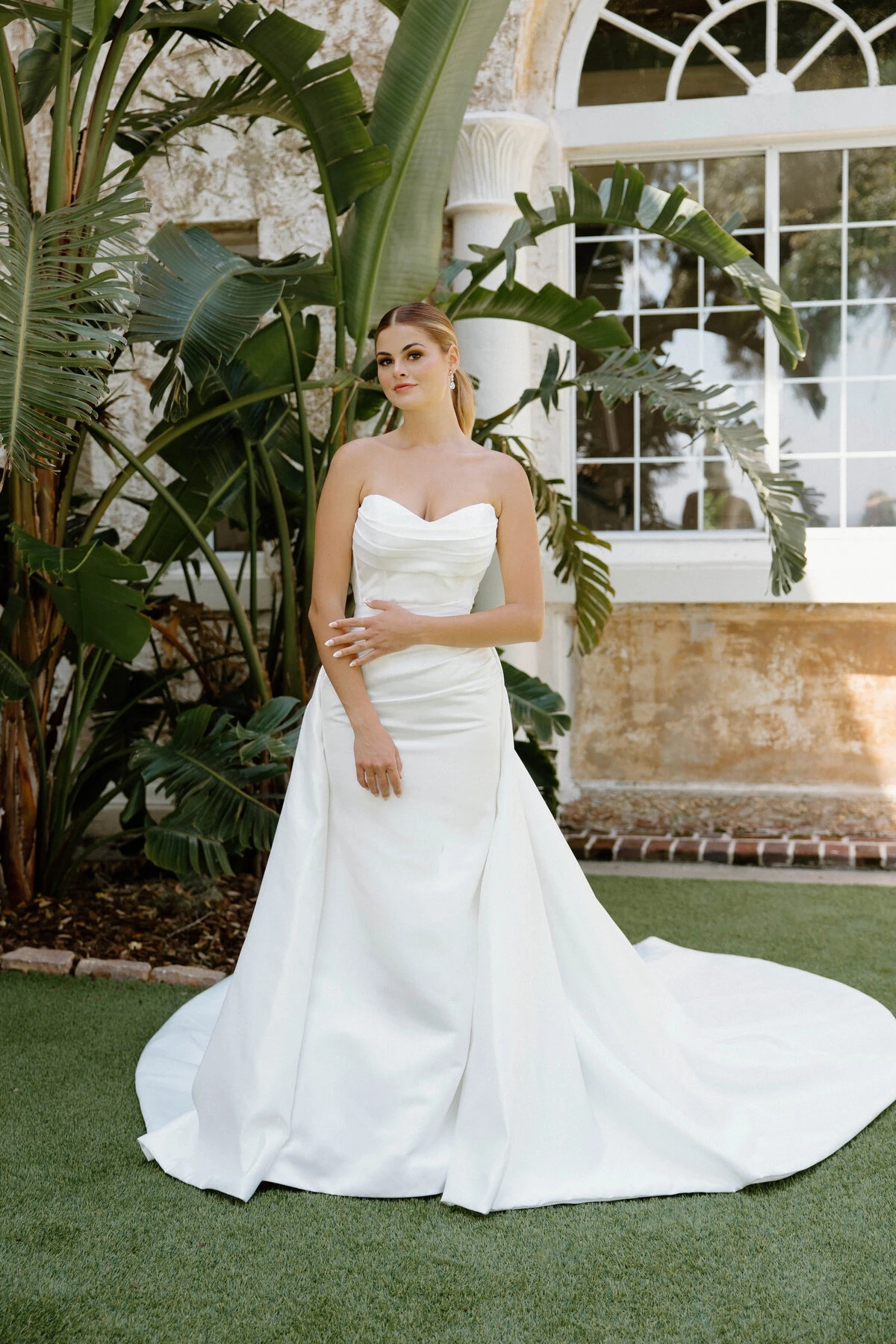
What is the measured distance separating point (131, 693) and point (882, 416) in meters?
4.04

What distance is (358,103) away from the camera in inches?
156

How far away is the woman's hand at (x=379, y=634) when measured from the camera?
9.08 ft

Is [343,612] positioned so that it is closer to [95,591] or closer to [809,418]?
[95,591]

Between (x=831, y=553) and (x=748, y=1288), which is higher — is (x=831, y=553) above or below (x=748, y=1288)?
above

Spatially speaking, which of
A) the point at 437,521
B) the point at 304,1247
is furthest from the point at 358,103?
the point at 304,1247

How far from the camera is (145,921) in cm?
461

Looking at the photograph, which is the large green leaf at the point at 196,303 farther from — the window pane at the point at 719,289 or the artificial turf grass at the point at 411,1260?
the window pane at the point at 719,289

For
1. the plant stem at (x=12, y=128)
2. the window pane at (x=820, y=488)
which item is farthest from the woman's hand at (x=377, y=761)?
the window pane at (x=820, y=488)

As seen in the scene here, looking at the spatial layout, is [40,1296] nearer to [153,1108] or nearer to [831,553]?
[153,1108]

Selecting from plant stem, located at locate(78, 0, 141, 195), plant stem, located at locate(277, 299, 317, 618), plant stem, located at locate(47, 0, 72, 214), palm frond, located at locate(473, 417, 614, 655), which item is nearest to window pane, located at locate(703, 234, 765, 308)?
palm frond, located at locate(473, 417, 614, 655)

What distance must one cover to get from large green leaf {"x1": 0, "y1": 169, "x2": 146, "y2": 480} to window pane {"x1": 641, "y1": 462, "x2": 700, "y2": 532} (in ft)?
12.0

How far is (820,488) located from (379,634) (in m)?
4.12

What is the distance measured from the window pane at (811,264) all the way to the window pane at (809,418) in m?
0.47

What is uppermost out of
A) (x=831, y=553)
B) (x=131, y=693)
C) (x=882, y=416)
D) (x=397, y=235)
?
(x=397, y=235)
